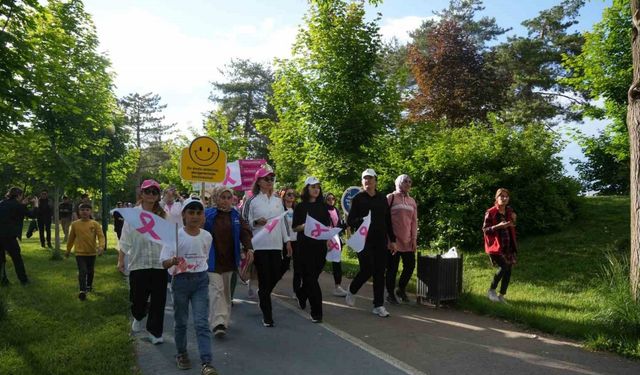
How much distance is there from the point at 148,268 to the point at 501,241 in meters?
5.38

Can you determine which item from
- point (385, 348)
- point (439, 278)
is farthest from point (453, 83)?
point (385, 348)

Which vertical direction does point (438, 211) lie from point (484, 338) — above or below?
above

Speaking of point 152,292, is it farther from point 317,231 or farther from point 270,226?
point 317,231

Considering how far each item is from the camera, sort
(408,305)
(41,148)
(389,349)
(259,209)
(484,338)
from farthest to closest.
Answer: (41,148)
(408,305)
(259,209)
(484,338)
(389,349)

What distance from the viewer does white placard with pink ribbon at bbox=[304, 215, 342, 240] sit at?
725 centimetres

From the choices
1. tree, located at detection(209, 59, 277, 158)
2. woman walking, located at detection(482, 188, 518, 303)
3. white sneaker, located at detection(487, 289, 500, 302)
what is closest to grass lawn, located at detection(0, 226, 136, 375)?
white sneaker, located at detection(487, 289, 500, 302)

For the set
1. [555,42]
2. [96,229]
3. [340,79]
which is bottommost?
[96,229]

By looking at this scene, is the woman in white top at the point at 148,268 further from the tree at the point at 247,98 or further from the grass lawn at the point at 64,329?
the tree at the point at 247,98

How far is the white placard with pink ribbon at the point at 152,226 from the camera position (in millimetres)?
5301

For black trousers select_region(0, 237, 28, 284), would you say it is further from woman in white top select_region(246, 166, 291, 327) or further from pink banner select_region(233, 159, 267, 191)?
pink banner select_region(233, 159, 267, 191)

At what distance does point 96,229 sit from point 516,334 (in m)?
7.05

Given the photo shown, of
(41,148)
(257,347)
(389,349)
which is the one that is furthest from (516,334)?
(41,148)

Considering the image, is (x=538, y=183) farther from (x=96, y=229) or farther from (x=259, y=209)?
(x=96, y=229)

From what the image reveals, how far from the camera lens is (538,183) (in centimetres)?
1235
